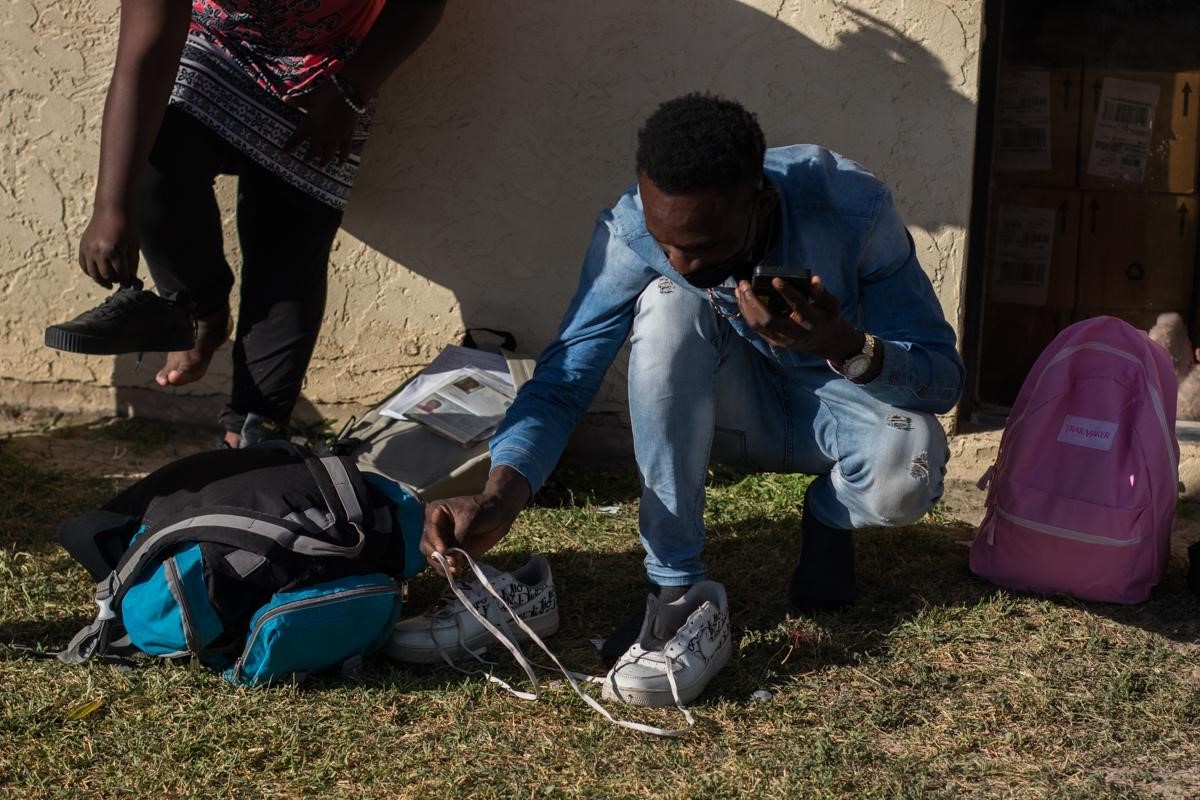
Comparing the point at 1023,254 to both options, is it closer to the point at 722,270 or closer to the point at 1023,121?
the point at 1023,121

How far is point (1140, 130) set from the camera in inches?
160

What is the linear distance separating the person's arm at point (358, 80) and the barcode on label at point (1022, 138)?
5.85ft

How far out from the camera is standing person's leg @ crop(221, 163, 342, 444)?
12.0ft

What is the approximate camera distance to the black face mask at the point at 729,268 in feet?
8.09

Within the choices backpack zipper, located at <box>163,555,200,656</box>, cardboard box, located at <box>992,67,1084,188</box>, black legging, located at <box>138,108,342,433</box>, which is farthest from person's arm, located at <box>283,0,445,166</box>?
cardboard box, located at <box>992,67,1084,188</box>

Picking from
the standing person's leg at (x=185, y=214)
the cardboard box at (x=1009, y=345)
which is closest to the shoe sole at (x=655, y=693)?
the standing person's leg at (x=185, y=214)

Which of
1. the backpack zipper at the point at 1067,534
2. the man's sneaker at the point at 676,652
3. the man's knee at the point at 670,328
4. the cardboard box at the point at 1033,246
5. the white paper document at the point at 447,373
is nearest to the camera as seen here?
the man's sneaker at the point at 676,652

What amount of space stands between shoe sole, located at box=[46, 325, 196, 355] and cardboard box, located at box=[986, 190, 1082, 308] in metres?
2.43

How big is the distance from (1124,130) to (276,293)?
2568mm

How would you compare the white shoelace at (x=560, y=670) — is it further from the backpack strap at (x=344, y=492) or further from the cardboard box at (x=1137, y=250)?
the cardboard box at (x=1137, y=250)

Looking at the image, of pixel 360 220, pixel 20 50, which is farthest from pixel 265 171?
pixel 20 50

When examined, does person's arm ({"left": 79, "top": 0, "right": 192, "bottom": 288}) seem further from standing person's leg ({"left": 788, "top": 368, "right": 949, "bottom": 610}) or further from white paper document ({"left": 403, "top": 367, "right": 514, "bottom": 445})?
standing person's leg ({"left": 788, "top": 368, "right": 949, "bottom": 610})

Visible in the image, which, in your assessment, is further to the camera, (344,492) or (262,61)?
(262,61)

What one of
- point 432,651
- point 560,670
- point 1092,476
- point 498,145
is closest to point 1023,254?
point 1092,476
